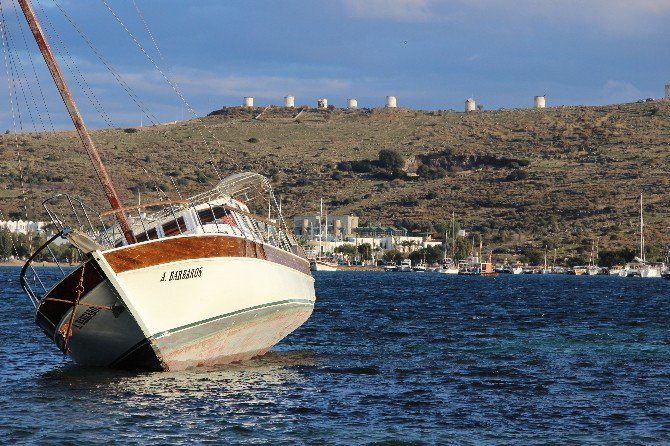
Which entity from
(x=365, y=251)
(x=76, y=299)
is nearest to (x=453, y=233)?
(x=365, y=251)

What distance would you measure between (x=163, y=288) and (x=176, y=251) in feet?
2.70

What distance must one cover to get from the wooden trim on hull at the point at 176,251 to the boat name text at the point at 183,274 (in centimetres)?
27

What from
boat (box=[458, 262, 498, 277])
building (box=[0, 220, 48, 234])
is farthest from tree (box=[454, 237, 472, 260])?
building (box=[0, 220, 48, 234])

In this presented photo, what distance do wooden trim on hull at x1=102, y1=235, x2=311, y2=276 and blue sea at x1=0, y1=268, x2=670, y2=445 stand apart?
8.72 feet

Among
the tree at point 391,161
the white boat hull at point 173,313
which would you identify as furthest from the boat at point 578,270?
the white boat hull at point 173,313

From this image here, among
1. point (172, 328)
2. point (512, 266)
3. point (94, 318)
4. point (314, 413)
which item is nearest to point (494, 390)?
point (314, 413)

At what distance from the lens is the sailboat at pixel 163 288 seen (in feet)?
82.7

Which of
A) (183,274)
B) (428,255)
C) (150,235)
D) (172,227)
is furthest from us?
(428,255)

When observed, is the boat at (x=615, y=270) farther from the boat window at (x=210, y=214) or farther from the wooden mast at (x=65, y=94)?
Answer: the wooden mast at (x=65, y=94)

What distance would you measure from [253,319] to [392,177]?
516 ft

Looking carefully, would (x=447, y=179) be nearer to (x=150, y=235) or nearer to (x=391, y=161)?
(x=391, y=161)

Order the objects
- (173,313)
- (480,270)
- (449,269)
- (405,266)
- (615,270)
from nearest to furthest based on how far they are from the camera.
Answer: (173,313) < (480,270) < (615,270) < (449,269) < (405,266)

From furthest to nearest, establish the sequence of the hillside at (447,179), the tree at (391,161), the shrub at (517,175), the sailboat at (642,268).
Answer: the tree at (391,161)
the shrub at (517,175)
the hillside at (447,179)
the sailboat at (642,268)

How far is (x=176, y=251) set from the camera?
25.8 m
